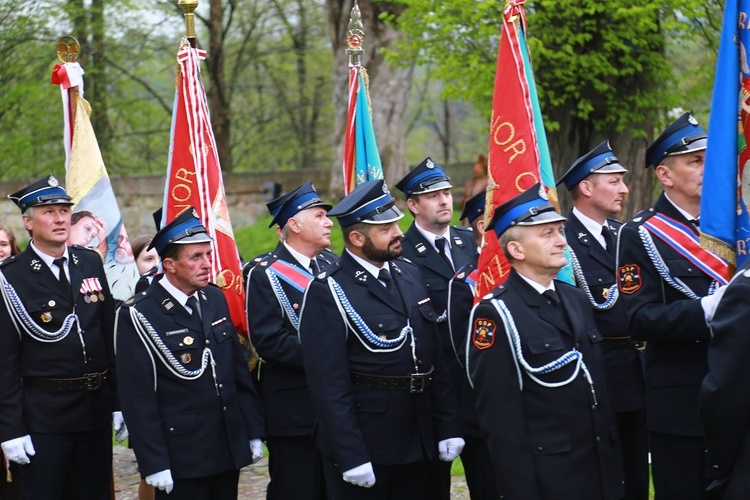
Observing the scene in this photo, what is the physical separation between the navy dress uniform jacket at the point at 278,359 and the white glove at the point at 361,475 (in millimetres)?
1118

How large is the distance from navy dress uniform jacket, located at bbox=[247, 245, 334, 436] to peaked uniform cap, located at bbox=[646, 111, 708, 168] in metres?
2.12

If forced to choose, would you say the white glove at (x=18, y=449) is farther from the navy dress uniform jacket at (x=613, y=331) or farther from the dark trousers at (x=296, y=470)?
the navy dress uniform jacket at (x=613, y=331)

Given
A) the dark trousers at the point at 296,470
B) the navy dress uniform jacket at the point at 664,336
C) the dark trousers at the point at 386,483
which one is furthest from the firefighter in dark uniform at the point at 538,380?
the dark trousers at the point at 296,470

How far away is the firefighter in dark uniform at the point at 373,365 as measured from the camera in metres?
4.87

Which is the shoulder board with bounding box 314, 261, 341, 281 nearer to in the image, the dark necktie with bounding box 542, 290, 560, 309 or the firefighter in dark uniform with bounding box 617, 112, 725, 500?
the dark necktie with bounding box 542, 290, 560, 309

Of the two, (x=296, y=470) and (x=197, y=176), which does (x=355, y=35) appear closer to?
(x=197, y=176)

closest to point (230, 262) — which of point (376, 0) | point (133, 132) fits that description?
point (376, 0)

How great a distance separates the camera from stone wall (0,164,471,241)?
1789 centimetres

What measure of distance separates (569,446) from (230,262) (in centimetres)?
329

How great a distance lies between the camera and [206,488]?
5.28 m

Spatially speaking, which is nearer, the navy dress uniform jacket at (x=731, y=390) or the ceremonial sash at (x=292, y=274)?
the navy dress uniform jacket at (x=731, y=390)

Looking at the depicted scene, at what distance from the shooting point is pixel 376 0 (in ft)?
48.2

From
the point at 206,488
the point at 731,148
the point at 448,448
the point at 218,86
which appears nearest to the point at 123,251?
the point at 206,488

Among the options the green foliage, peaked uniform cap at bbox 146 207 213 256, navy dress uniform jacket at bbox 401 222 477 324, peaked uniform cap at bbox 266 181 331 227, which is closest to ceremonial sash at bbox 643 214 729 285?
→ navy dress uniform jacket at bbox 401 222 477 324
